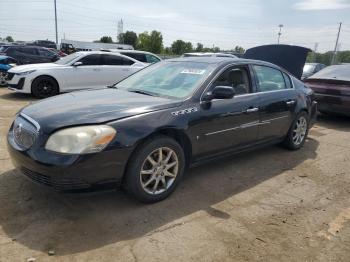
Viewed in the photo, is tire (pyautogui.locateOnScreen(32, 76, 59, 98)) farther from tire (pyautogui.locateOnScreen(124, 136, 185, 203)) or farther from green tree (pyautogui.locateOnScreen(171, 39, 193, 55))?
green tree (pyautogui.locateOnScreen(171, 39, 193, 55))

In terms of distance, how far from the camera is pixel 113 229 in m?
3.06

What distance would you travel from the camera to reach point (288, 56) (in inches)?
388

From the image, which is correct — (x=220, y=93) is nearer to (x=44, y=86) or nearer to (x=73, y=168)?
(x=73, y=168)

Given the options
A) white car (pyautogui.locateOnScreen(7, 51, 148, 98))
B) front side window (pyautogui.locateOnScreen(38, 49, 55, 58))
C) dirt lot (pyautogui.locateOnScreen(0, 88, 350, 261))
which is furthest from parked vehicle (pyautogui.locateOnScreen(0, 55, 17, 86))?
dirt lot (pyautogui.locateOnScreen(0, 88, 350, 261))

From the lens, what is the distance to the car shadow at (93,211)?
290cm

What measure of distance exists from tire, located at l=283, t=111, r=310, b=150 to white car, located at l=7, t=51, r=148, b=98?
19.5 ft

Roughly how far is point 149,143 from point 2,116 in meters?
5.13

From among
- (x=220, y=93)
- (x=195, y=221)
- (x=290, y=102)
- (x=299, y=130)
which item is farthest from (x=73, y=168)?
(x=299, y=130)

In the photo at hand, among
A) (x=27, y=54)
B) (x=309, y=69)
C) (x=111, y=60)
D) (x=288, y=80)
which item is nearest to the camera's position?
(x=288, y=80)

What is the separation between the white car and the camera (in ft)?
31.5

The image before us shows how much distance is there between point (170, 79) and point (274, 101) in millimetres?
1650

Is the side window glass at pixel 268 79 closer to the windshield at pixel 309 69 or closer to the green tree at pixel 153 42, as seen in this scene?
the windshield at pixel 309 69

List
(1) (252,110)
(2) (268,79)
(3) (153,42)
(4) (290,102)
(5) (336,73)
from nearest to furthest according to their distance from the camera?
(1) (252,110)
(2) (268,79)
(4) (290,102)
(5) (336,73)
(3) (153,42)

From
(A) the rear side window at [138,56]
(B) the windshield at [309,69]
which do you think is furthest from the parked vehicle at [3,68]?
(B) the windshield at [309,69]
